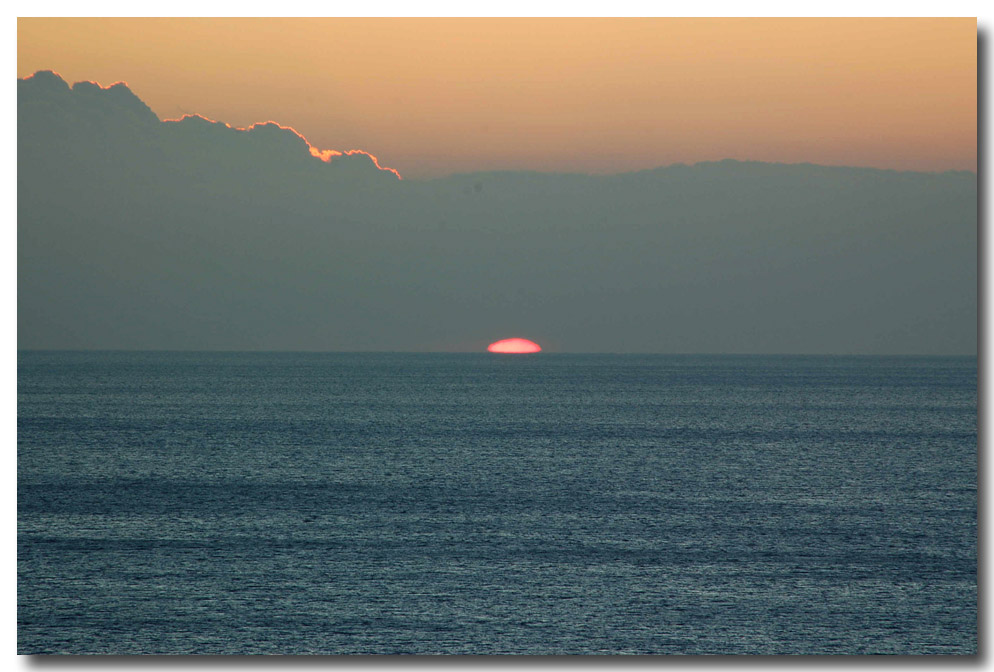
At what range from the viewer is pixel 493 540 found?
29.2 meters

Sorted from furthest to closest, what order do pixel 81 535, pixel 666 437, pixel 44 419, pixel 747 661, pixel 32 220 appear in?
1. pixel 44 419
2. pixel 666 437
3. pixel 81 535
4. pixel 32 220
5. pixel 747 661

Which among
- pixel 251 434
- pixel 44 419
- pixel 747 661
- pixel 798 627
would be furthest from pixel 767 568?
pixel 44 419

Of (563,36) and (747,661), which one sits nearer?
(747,661)

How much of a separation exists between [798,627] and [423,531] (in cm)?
1395

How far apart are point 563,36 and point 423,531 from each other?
56.8 feet

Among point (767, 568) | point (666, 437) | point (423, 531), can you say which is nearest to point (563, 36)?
point (767, 568)

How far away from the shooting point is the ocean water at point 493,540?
19656 mm

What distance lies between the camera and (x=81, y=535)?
29438 mm

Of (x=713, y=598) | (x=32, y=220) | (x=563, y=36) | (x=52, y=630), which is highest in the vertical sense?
(x=563, y=36)

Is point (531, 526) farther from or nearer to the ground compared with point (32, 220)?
nearer to the ground

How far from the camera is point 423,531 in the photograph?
30969 mm

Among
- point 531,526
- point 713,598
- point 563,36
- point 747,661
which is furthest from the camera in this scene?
point 531,526

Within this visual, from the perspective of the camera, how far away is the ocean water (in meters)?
19.7

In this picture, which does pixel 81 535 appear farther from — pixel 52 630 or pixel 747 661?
pixel 747 661
